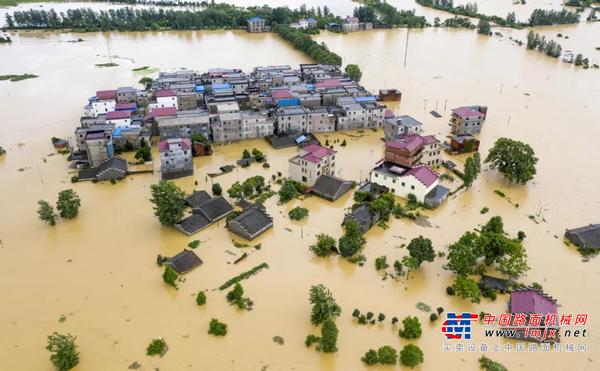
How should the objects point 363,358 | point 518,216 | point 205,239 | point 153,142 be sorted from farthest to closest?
point 153,142 → point 518,216 → point 205,239 → point 363,358

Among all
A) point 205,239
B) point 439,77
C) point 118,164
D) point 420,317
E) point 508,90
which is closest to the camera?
point 420,317

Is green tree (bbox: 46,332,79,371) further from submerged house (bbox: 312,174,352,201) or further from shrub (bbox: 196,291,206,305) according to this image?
submerged house (bbox: 312,174,352,201)

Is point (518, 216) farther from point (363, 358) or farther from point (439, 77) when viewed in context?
point (439, 77)

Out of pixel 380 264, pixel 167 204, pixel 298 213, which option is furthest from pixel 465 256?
pixel 167 204

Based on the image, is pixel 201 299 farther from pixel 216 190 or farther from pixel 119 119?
pixel 119 119

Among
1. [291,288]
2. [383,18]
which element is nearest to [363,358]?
[291,288]

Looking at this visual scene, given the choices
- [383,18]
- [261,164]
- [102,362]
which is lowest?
[102,362]

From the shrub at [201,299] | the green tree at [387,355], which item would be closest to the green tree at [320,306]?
the green tree at [387,355]
